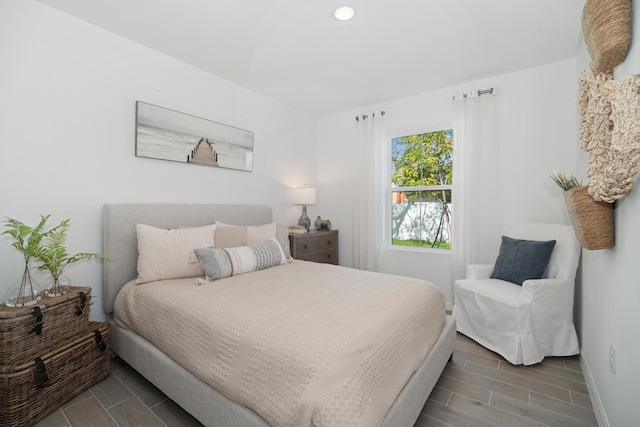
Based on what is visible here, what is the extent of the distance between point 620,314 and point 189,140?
3.29 m

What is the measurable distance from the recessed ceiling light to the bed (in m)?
1.96

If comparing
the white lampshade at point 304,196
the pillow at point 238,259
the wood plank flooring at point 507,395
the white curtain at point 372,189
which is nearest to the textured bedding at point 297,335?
the pillow at point 238,259

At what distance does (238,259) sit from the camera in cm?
228

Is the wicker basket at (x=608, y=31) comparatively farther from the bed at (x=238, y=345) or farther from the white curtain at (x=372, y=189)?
the white curtain at (x=372, y=189)

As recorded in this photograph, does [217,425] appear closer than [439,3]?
Yes

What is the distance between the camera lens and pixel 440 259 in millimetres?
3393

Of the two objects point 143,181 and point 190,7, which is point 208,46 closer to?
point 190,7

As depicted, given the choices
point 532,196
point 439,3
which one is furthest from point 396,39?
point 532,196

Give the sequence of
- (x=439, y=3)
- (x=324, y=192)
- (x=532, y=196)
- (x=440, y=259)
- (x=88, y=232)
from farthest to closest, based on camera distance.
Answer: (x=324, y=192), (x=440, y=259), (x=532, y=196), (x=88, y=232), (x=439, y=3)

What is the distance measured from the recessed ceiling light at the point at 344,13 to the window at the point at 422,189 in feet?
6.19

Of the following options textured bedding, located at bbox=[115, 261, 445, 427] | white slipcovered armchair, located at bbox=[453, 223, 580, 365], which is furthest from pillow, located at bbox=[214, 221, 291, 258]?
white slipcovered armchair, located at bbox=[453, 223, 580, 365]

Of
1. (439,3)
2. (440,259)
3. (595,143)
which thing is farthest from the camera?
(440,259)

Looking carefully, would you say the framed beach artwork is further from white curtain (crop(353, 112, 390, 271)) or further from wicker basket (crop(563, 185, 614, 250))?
wicker basket (crop(563, 185, 614, 250))

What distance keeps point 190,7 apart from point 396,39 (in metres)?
1.60
